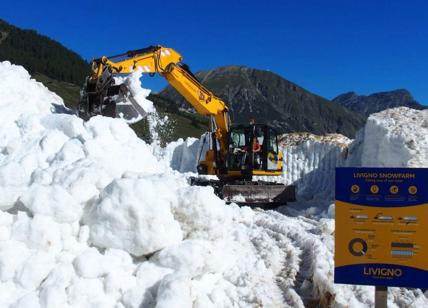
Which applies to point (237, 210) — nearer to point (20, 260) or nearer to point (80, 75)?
point (20, 260)

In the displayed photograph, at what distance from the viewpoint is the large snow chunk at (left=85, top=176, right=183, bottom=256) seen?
549cm

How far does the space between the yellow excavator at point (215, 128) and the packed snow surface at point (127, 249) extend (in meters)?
4.46

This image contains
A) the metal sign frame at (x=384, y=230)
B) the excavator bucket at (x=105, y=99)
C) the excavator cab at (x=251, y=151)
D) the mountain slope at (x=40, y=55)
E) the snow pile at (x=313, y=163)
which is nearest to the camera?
the metal sign frame at (x=384, y=230)

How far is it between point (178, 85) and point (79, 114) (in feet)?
11.1

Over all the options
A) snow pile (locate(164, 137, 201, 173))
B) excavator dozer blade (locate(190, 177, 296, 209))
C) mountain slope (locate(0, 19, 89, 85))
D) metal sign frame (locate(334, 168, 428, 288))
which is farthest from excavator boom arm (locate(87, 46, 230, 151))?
mountain slope (locate(0, 19, 89, 85))

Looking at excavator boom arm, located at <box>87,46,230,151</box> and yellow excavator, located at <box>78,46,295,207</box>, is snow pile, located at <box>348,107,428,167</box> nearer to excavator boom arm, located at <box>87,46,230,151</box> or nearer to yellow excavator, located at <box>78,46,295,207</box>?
yellow excavator, located at <box>78,46,295,207</box>

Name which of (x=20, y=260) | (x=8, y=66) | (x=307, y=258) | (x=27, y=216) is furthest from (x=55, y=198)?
(x=8, y=66)

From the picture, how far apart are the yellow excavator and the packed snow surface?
446 cm

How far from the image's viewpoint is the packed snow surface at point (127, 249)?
4.87 metres

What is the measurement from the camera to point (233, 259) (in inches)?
236

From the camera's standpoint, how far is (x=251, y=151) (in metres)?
13.9

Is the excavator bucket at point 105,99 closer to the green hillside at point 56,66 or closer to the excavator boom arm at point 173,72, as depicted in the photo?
the excavator boom arm at point 173,72

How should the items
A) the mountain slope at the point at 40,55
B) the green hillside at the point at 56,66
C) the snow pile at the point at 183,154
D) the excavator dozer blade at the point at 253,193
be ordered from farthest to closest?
the mountain slope at the point at 40,55 → the green hillside at the point at 56,66 → the snow pile at the point at 183,154 → the excavator dozer blade at the point at 253,193

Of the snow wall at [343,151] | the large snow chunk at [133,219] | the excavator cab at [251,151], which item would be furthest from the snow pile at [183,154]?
the large snow chunk at [133,219]
